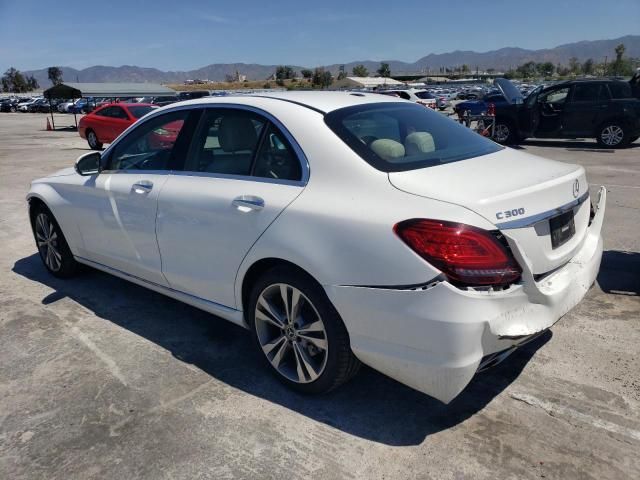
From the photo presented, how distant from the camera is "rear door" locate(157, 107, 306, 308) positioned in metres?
2.99

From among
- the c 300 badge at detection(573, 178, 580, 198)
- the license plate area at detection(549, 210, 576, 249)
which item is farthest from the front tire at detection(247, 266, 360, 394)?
the c 300 badge at detection(573, 178, 580, 198)

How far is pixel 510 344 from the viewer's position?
8.14 feet

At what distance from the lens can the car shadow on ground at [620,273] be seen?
4.46 meters

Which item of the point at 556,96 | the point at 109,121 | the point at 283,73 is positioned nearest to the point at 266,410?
the point at 556,96

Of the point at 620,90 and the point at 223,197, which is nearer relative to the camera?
the point at 223,197

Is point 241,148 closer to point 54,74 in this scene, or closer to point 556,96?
point 556,96

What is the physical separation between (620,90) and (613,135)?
1.14 metres

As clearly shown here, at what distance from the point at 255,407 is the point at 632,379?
2195 mm

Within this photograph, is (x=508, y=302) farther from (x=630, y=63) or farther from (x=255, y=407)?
(x=630, y=63)

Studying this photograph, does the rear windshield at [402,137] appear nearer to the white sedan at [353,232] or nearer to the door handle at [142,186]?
the white sedan at [353,232]

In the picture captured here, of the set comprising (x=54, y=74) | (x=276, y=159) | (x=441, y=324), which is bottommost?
(x=441, y=324)

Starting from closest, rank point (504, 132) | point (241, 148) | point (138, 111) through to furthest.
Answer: point (241, 148)
point (504, 132)
point (138, 111)

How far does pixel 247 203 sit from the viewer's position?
3031 mm

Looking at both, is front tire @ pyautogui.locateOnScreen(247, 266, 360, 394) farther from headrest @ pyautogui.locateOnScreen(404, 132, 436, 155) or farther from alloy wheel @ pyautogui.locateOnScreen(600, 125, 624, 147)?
alloy wheel @ pyautogui.locateOnScreen(600, 125, 624, 147)
